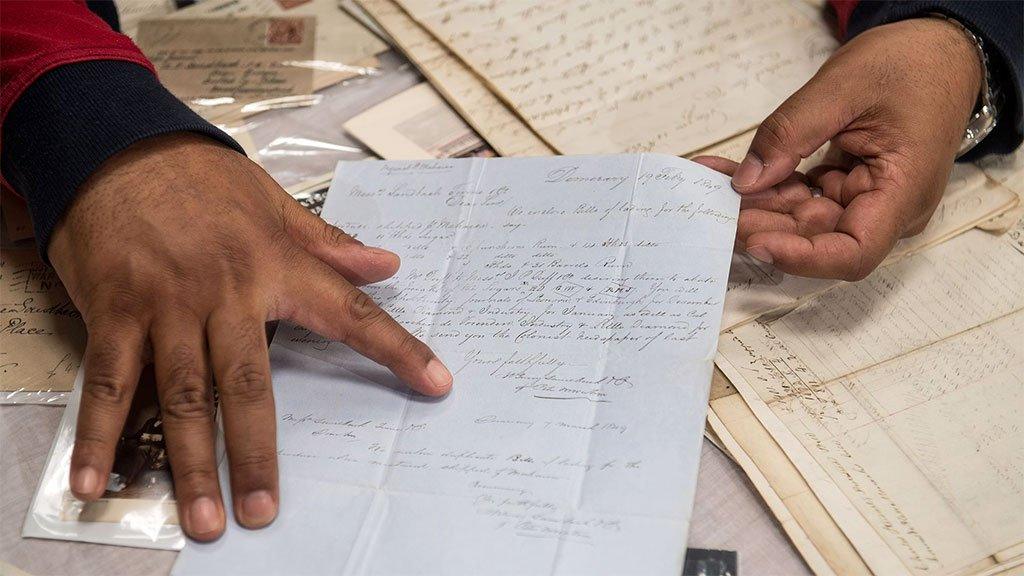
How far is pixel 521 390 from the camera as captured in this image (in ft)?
2.14

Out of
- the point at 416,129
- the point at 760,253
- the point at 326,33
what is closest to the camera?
the point at 760,253

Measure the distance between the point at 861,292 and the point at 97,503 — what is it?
0.66m

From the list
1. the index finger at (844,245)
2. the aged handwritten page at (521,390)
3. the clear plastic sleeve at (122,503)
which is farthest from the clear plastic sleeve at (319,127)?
the index finger at (844,245)

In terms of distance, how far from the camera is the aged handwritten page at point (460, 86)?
905 millimetres

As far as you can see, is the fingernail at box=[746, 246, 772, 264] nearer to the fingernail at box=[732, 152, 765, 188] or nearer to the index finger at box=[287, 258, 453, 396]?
the fingernail at box=[732, 152, 765, 188]

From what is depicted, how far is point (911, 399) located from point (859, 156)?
9.1 inches

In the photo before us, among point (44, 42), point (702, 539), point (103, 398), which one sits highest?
point (44, 42)

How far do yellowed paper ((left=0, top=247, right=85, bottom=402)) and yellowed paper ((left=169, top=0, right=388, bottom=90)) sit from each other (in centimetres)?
37

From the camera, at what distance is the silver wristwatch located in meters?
0.82

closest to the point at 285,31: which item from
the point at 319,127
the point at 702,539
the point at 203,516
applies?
the point at 319,127

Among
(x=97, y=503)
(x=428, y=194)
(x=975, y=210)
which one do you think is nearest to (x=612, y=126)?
(x=428, y=194)

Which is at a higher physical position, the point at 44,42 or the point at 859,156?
the point at 44,42

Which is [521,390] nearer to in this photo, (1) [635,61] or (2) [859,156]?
(2) [859,156]

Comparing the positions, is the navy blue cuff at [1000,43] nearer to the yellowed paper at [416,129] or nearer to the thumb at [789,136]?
the thumb at [789,136]
